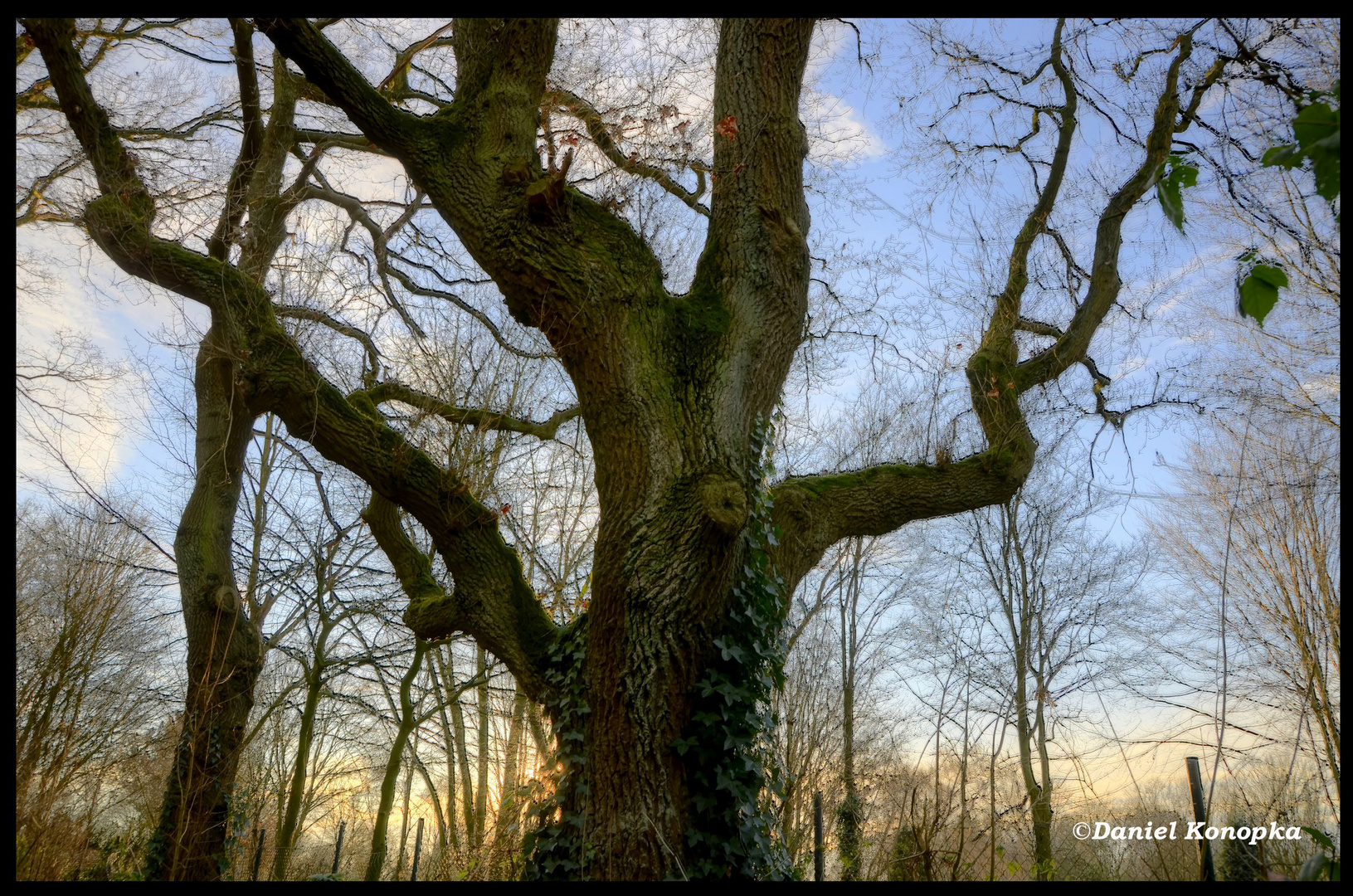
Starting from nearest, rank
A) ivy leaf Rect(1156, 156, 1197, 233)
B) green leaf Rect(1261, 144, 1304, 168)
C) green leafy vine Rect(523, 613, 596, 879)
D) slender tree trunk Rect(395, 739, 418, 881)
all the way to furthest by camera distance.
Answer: green leaf Rect(1261, 144, 1304, 168) < ivy leaf Rect(1156, 156, 1197, 233) < green leafy vine Rect(523, 613, 596, 879) < slender tree trunk Rect(395, 739, 418, 881)

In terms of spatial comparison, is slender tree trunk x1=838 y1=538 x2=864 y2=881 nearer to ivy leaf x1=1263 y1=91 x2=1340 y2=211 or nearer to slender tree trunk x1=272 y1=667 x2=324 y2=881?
slender tree trunk x1=272 y1=667 x2=324 y2=881

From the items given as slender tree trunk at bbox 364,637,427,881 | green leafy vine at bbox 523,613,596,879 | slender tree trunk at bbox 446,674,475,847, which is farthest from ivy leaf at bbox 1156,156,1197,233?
slender tree trunk at bbox 446,674,475,847

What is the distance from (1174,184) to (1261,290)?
17 cm

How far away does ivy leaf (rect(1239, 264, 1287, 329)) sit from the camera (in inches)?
40.3

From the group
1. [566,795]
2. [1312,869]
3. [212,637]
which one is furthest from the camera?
[212,637]

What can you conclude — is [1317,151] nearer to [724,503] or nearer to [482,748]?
[724,503]

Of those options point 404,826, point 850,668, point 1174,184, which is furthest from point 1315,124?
point 404,826

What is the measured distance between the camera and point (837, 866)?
8219 millimetres

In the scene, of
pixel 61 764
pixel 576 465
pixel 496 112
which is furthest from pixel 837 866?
pixel 496 112

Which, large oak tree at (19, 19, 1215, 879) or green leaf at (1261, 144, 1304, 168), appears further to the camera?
large oak tree at (19, 19, 1215, 879)

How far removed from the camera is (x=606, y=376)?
4156mm

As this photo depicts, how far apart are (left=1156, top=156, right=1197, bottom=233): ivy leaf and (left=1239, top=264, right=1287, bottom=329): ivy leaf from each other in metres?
0.13

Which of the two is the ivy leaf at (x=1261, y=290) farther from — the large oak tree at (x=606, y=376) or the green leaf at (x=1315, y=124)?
the large oak tree at (x=606, y=376)
